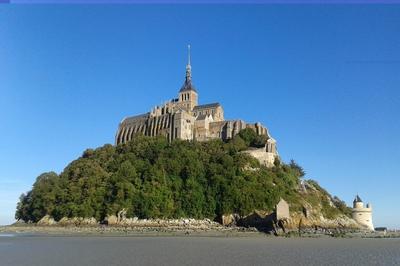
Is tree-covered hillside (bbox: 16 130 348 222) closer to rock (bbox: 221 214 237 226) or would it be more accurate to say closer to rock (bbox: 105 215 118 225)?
rock (bbox: 105 215 118 225)

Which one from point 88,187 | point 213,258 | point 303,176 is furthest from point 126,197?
point 213,258

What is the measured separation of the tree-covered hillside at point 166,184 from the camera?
209 ft

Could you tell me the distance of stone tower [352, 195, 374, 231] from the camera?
2872 inches

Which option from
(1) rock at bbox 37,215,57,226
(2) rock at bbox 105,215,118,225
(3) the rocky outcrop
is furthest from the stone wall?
(1) rock at bbox 37,215,57,226

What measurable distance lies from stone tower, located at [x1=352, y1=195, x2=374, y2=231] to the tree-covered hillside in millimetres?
10849

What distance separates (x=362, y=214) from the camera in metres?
72.9

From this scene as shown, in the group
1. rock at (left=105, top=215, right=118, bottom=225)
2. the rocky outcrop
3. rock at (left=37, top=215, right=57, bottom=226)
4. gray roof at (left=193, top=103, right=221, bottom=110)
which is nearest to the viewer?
rock at (left=105, top=215, right=118, bottom=225)

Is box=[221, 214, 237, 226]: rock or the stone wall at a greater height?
the stone wall

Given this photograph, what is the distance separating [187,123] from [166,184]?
15.7 meters

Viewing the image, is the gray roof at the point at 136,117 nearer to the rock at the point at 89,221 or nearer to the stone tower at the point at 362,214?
the rock at the point at 89,221

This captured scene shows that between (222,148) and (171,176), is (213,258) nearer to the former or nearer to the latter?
(171,176)

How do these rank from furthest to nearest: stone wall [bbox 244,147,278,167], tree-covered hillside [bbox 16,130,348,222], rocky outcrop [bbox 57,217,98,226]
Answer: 1. stone wall [bbox 244,147,278,167]
2. rocky outcrop [bbox 57,217,98,226]
3. tree-covered hillside [bbox 16,130,348,222]

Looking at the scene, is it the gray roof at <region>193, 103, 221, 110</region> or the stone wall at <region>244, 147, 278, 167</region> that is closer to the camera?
the stone wall at <region>244, 147, 278, 167</region>

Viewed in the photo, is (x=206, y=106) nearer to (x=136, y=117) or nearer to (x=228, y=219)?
(x=136, y=117)
